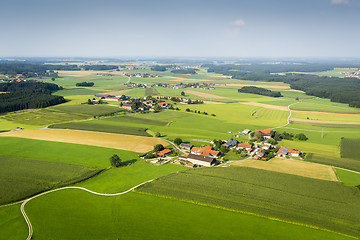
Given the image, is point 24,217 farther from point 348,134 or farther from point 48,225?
point 348,134

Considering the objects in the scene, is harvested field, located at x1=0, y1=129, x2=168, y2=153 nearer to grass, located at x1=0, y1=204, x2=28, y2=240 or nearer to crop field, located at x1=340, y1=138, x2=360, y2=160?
Result: grass, located at x1=0, y1=204, x2=28, y2=240

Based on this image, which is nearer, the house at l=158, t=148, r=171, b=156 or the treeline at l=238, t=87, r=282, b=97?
the house at l=158, t=148, r=171, b=156

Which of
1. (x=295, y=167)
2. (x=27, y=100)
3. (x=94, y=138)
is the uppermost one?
(x=27, y=100)

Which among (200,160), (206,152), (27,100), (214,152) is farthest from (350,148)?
(27,100)

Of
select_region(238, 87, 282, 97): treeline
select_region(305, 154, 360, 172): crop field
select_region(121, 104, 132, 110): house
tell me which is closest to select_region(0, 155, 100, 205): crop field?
select_region(305, 154, 360, 172): crop field

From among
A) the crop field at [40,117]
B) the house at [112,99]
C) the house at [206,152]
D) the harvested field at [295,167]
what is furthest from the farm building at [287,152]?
the house at [112,99]

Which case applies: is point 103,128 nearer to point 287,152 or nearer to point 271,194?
point 287,152
